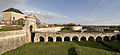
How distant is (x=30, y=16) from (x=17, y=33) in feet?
20.2

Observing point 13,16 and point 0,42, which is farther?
point 13,16

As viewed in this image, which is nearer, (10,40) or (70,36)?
(10,40)

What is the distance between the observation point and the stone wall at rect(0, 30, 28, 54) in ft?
40.7

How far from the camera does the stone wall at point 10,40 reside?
40.7ft

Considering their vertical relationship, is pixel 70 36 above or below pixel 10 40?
below

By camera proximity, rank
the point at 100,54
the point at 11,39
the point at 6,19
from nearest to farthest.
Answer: the point at 100,54, the point at 11,39, the point at 6,19

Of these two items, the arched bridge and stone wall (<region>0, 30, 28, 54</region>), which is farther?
the arched bridge

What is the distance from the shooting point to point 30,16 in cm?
2083

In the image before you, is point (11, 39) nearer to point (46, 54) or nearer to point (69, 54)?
point (46, 54)

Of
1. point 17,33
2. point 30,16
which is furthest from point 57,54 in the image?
point 30,16

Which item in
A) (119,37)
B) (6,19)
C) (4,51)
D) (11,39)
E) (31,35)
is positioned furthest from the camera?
(6,19)

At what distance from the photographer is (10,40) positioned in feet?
46.5

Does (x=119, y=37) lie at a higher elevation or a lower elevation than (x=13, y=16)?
lower

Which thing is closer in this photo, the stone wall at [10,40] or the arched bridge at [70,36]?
the stone wall at [10,40]
